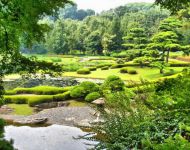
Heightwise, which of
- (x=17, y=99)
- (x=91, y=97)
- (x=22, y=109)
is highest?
(x=91, y=97)

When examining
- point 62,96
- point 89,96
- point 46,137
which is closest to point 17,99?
point 62,96

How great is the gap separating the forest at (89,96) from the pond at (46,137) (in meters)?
0.05

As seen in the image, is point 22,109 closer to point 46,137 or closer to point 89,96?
point 89,96

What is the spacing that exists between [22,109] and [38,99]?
1.81 m

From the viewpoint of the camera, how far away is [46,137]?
71.1 ft

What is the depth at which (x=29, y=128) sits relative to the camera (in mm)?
24188

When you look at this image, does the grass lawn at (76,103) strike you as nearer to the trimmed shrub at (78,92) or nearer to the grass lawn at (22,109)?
the trimmed shrub at (78,92)

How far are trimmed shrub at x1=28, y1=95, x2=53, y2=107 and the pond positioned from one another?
5646 mm

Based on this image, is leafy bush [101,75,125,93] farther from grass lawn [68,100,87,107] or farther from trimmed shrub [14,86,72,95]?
trimmed shrub [14,86,72,95]

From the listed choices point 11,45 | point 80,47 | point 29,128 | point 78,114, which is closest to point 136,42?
point 78,114

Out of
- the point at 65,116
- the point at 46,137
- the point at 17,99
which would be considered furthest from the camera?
the point at 17,99

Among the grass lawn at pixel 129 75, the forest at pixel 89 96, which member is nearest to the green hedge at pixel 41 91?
the forest at pixel 89 96

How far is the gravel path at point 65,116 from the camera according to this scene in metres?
25.6

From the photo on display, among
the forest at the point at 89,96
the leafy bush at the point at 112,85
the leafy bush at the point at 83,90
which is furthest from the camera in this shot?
the leafy bush at the point at 83,90
